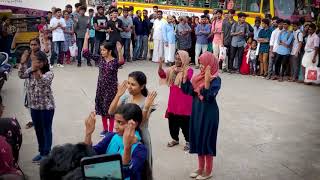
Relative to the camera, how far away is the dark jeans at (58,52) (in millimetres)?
13338

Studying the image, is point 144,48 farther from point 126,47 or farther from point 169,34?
point 169,34

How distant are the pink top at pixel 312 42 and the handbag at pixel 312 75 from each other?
20.1 inches

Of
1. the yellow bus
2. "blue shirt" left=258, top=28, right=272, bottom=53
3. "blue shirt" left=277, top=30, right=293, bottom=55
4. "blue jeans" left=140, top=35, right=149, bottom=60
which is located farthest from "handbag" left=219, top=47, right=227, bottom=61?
"blue jeans" left=140, top=35, right=149, bottom=60

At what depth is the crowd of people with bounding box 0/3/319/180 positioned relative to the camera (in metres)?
3.48

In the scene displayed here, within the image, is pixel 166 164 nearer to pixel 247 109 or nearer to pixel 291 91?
pixel 247 109

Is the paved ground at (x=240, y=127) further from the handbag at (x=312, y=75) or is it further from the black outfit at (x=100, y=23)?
the black outfit at (x=100, y=23)

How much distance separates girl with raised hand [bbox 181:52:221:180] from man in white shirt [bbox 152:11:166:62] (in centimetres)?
894

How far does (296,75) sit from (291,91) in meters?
1.33

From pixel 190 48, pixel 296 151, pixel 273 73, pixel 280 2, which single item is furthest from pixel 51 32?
pixel 296 151

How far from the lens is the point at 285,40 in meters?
12.3

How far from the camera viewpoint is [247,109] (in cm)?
951

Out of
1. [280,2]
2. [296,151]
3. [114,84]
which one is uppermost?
[280,2]

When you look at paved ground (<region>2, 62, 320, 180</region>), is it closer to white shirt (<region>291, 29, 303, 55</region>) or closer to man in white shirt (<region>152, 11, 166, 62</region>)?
white shirt (<region>291, 29, 303, 55</region>)

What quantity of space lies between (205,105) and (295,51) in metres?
7.52
